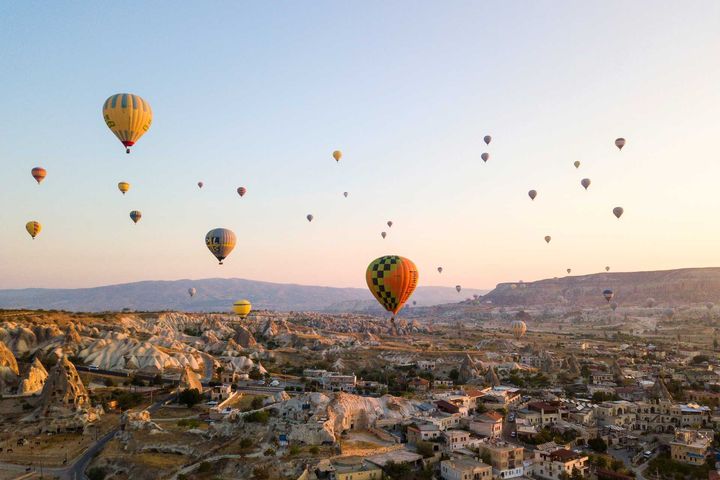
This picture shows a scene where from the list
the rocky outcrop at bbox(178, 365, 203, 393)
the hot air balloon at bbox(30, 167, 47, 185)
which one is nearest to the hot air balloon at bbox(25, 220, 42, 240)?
the hot air balloon at bbox(30, 167, 47, 185)

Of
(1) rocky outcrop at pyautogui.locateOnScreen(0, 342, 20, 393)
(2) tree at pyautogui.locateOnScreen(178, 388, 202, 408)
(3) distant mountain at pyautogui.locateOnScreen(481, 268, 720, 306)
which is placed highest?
(3) distant mountain at pyautogui.locateOnScreen(481, 268, 720, 306)

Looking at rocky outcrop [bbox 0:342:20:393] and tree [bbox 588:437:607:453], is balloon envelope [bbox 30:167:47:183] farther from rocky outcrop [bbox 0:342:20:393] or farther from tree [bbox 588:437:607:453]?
tree [bbox 588:437:607:453]

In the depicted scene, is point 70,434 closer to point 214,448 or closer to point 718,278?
point 214,448

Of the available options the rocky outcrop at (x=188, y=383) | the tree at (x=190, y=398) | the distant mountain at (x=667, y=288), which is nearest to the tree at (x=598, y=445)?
the tree at (x=190, y=398)

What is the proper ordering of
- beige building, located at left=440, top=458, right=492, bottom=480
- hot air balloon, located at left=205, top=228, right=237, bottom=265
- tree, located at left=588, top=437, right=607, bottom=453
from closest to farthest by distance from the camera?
beige building, located at left=440, top=458, right=492, bottom=480
tree, located at left=588, top=437, right=607, bottom=453
hot air balloon, located at left=205, top=228, right=237, bottom=265

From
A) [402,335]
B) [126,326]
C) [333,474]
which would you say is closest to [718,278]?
[402,335]

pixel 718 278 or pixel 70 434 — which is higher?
pixel 718 278
